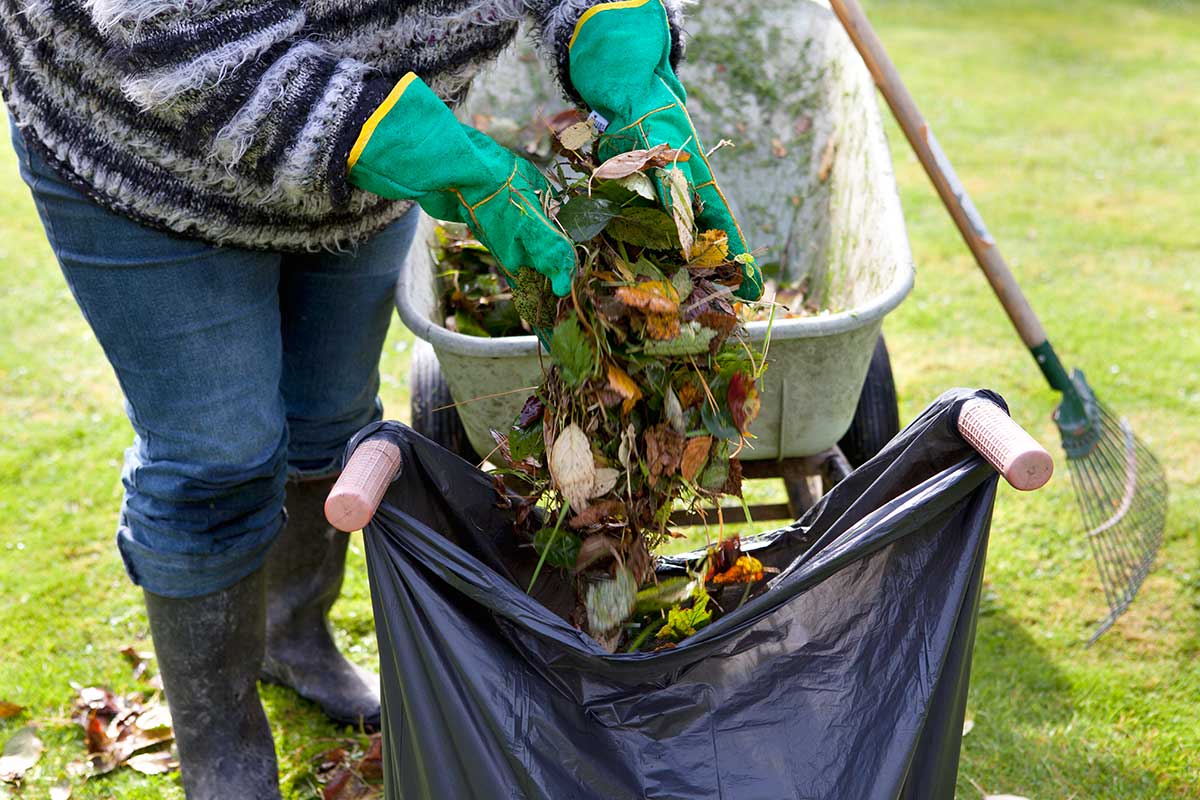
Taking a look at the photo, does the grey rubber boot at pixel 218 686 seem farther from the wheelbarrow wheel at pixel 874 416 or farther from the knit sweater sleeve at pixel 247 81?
the wheelbarrow wheel at pixel 874 416

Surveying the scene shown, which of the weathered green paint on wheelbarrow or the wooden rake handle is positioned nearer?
the weathered green paint on wheelbarrow

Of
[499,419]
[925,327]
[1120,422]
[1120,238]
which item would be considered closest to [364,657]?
[499,419]

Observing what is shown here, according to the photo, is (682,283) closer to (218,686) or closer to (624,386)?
(624,386)

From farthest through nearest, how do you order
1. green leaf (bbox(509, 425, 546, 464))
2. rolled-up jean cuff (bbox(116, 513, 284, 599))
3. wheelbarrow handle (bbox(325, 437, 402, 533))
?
rolled-up jean cuff (bbox(116, 513, 284, 599)), green leaf (bbox(509, 425, 546, 464)), wheelbarrow handle (bbox(325, 437, 402, 533))

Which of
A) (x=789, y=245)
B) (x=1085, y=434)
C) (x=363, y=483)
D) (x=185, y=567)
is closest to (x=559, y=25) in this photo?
(x=363, y=483)

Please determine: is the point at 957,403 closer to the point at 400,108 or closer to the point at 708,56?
the point at 400,108

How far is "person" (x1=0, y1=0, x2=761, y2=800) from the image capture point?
1172 mm

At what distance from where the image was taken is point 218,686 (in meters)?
1.65

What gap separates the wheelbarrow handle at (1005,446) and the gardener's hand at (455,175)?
464mm

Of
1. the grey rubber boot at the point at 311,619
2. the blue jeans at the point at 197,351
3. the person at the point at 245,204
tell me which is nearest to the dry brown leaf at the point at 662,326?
the person at the point at 245,204

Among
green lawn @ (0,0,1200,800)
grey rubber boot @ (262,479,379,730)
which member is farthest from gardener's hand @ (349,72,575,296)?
green lawn @ (0,0,1200,800)

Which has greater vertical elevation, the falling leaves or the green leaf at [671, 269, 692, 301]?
the green leaf at [671, 269, 692, 301]

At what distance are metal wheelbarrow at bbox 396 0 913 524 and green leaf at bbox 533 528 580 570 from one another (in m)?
0.29

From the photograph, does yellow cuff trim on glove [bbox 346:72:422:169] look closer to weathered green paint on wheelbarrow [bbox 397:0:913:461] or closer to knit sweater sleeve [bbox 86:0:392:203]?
knit sweater sleeve [bbox 86:0:392:203]
